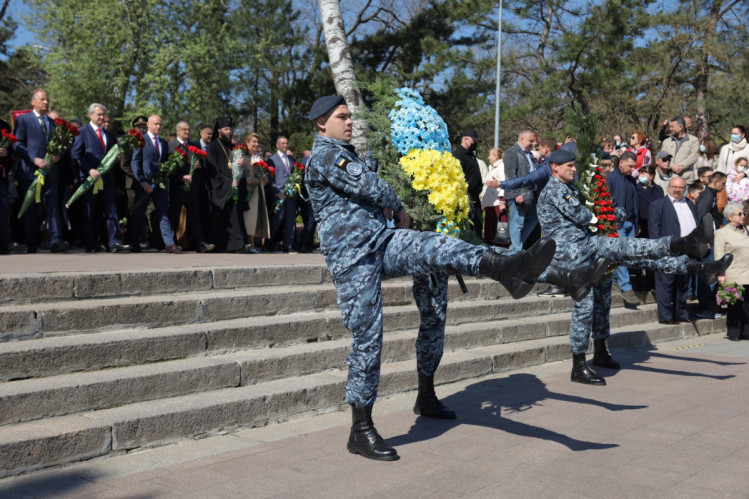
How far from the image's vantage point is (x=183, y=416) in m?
5.12

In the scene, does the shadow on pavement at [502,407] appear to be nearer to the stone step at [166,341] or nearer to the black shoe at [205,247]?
the stone step at [166,341]

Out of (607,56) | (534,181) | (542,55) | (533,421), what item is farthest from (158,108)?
(533,421)

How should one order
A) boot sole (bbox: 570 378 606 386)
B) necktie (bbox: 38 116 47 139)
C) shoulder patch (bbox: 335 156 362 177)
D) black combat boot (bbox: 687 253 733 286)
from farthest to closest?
necktie (bbox: 38 116 47 139) < boot sole (bbox: 570 378 606 386) < black combat boot (bbox: 687 253 733 286) < shoulder patch (bbox: 335 156 362 177)

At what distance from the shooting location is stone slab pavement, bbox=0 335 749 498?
167 inches

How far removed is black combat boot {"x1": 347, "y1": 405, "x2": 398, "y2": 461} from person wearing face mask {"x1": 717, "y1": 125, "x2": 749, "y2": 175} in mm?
12331

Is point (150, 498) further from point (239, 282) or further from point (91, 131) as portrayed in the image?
point (91, 131)

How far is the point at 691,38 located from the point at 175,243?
21.8 meters

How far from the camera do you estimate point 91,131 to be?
996 centimetres

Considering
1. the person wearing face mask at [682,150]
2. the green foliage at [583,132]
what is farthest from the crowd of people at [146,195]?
the person wearing face mask at [682,150]

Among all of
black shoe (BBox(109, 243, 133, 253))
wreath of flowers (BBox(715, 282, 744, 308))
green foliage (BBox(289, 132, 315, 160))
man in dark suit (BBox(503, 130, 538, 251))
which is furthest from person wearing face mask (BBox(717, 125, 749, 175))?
green foliage (BBox(289, 132, 315, 160))

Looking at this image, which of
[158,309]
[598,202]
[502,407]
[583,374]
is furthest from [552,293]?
[158,309]

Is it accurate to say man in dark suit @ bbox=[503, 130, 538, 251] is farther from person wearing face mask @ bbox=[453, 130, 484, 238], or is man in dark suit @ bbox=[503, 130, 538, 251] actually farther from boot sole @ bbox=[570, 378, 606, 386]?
boot sole @ bbox=[570, 378, 606, 386]

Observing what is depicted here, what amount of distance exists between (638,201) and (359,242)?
870 centimetres

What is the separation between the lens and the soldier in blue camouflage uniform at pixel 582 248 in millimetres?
6625
